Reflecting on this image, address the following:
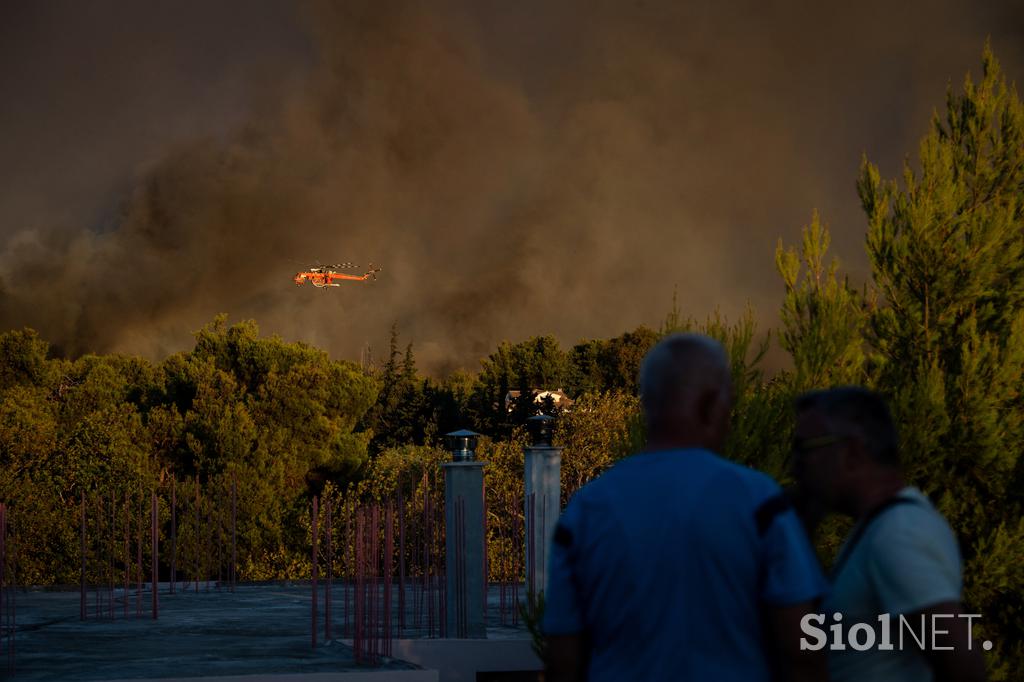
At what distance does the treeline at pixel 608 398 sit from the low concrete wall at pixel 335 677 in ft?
7.59

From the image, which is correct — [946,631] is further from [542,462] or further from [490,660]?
[542,462]

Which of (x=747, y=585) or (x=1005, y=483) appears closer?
(x=747, y=585)

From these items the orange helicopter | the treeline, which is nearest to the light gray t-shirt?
the treeline

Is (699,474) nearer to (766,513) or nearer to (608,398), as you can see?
(766,513)

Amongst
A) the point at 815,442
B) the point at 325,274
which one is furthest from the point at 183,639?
the point at 325,274

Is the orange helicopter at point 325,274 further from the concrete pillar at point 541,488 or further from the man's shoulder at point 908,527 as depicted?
the man's shoulder at point 908,527

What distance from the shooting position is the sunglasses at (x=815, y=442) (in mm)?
2504

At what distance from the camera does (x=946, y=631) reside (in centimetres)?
226

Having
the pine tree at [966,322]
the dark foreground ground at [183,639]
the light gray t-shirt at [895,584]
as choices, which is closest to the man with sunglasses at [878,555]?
the light gray t-shirt at [895,584]

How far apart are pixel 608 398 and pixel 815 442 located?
1304 inches

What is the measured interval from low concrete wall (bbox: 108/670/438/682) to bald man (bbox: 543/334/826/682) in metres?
7.23

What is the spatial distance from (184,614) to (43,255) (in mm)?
53062

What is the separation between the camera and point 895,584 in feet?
7.50

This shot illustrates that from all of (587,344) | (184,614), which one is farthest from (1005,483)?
(587,344)
